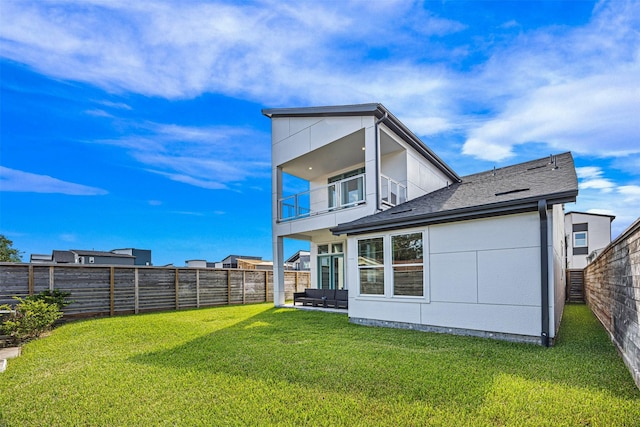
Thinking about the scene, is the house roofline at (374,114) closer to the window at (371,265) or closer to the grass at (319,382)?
the window at (371,265)

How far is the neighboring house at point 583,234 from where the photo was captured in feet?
76.2

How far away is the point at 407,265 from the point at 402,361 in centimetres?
302

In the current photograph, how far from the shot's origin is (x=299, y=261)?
98.5 feet

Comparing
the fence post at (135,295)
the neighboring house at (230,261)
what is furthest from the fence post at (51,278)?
the neighboring house at (230,261)

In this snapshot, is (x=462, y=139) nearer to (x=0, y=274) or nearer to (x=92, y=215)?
(x=0, y=274)

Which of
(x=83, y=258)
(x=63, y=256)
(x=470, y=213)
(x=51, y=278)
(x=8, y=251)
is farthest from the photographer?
(x=8, y=251)

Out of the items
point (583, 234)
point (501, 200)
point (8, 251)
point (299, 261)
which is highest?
point (501, 200)

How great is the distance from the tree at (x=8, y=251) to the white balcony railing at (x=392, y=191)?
36.8m

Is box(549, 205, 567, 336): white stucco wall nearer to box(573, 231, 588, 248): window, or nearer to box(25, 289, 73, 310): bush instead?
box(25, 289, 73, 310): bush

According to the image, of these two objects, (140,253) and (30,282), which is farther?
(140,253)

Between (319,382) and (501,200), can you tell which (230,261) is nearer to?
(501,200)

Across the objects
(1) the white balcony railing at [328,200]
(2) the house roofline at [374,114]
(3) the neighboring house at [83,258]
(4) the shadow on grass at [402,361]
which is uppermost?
(2) the house roofline at [374,114]

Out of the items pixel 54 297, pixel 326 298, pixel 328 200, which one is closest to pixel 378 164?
pixel 328 200

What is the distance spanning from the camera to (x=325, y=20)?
8453 millimetres
